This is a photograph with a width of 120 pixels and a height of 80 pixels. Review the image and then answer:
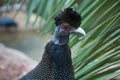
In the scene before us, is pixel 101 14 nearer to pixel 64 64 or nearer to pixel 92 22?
pixel 92 22

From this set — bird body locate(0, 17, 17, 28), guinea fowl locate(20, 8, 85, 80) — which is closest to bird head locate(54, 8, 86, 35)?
guinea fowl locate(20, 8, 85, 80)

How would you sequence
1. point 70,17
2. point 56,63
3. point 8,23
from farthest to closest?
point 8,23, point 56,63, point 70,17

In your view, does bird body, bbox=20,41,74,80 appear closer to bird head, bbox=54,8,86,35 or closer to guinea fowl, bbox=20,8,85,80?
guinea fowl, bbox=20,8,85,80

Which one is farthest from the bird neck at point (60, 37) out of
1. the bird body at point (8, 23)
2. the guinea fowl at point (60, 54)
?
the bird body at point (8, 23)

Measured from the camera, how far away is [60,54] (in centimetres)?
208

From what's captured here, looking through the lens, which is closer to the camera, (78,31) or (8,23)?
(78,31)

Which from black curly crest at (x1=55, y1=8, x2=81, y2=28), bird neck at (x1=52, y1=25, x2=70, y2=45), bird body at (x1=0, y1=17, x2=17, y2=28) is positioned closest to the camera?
black curly crest at (x1=55, y1=8, x2=81, y2=28)

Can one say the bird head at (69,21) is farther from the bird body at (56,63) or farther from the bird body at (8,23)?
the bird body at (8,23)

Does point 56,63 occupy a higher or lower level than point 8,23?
lower

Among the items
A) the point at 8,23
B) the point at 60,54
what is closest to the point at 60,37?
the point at 60,54

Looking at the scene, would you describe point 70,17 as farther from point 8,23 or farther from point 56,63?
point 8,23

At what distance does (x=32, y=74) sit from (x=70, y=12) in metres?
0.48

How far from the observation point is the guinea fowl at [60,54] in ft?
6.66

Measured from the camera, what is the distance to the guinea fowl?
6.66 feet
